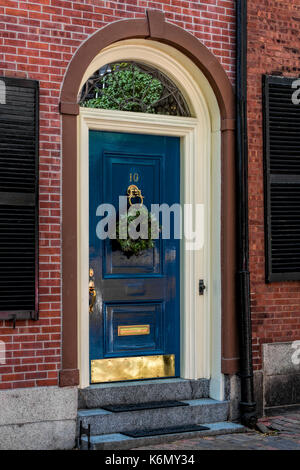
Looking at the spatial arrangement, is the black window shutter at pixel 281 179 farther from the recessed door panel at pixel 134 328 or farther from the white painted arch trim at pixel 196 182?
the recessed door panel at pixel 134 328

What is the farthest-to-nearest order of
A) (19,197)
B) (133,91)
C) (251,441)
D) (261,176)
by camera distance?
(261,176) → (133,91) → (251,441) → (19,197)

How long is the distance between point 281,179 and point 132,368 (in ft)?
7.99

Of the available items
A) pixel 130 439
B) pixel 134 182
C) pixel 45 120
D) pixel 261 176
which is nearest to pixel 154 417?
pixel 130 439

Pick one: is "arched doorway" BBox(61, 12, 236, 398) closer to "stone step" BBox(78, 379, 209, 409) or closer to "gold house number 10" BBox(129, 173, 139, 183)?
"stone step" BBox(78, 379, 209, 409)

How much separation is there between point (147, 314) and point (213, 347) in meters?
0.75

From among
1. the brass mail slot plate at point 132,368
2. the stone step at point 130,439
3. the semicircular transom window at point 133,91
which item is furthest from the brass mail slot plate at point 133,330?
the semicircular transom window at point 133,91

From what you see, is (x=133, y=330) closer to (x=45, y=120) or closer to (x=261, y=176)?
(x=261, y=176)

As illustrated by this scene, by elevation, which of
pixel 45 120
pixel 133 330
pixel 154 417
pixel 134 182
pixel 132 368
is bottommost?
pixel 154 417

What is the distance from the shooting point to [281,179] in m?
7.56

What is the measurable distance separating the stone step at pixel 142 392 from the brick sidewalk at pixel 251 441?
59cm

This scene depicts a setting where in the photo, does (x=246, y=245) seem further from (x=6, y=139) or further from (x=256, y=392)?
(x=6, y=139)

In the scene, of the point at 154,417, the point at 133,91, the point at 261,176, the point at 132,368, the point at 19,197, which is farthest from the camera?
the point at 261,176

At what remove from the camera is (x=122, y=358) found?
707 cm
